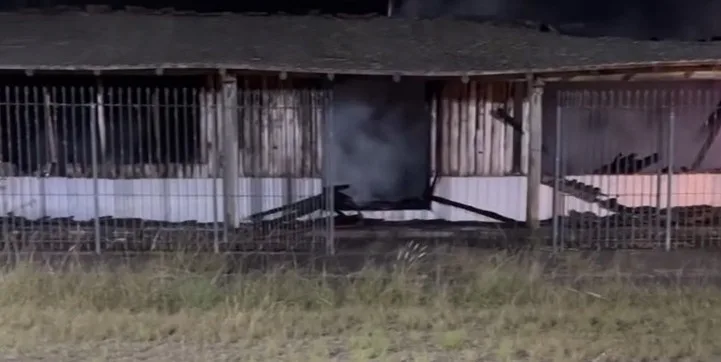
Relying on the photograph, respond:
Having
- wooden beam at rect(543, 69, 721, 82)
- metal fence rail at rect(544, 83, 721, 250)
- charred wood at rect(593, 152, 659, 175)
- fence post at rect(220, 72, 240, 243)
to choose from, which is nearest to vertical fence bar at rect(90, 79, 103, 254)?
fence post at rect(220, 72, 240, 243)

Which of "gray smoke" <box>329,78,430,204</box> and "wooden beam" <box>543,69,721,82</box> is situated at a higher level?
"wooden beam" <box>543,69,721,82</box>

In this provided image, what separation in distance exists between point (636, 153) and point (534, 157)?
2.36 metres

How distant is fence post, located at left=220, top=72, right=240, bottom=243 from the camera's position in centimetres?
1273

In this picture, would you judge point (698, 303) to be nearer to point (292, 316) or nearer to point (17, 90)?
point (292, 316)

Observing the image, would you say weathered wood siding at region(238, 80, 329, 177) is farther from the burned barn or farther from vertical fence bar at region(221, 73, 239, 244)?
vertical fence bar at region(221, 73, 239, 244)

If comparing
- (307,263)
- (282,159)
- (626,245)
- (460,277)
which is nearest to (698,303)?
(460,277)

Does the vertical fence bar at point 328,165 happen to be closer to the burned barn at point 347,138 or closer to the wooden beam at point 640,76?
the burned barn at point 347,138

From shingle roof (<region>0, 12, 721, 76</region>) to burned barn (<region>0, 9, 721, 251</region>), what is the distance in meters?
0.07

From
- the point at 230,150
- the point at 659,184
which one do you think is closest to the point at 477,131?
the point at 659,184

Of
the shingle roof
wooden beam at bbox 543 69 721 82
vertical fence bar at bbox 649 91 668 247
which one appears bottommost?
vertical fence bar at bbox 649 91 668 247

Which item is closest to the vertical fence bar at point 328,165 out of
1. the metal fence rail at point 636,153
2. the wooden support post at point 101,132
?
the wooden support post at point 101,132

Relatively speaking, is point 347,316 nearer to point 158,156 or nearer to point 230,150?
point 230,150

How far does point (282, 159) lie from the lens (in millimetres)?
13812

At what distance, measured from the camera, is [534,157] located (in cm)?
1310
